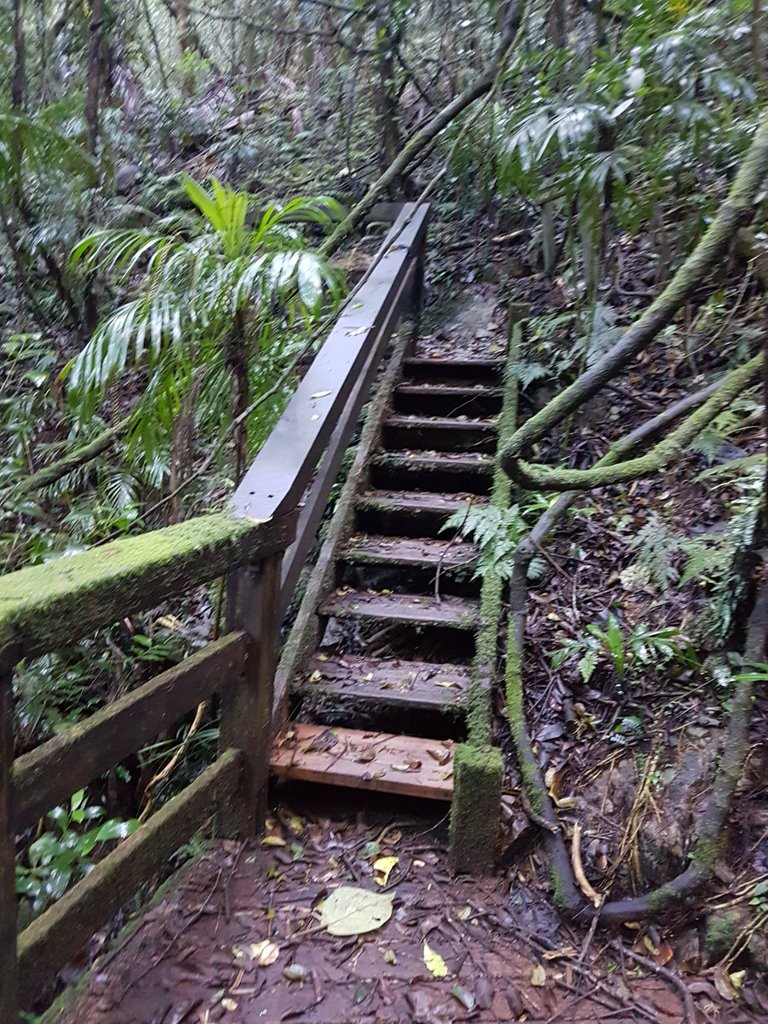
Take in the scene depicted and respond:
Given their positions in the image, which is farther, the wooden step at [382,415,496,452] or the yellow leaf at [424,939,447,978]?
the wooden step at [382,415,496,452]

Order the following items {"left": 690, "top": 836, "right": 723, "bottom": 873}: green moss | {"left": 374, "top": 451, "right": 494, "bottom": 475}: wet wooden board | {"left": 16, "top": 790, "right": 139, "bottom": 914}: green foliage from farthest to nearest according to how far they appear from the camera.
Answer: {"left": 374, "top": 451, "right": 494, "bottom": 475}: wet wooden board < {"left": 16, "top": 790, "right": 139, "bottom": 914}: green foliage < {"left": 690, "top": 836, "right": 723, "bottom": 873}: green moss

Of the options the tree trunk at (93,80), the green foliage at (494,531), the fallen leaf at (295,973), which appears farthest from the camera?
the tree trunk at (93,80)

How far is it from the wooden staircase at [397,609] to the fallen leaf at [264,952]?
593mm

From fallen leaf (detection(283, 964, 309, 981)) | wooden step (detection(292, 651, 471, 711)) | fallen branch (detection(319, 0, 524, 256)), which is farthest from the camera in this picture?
fallen branch (detection(319, 0, 524, 256))

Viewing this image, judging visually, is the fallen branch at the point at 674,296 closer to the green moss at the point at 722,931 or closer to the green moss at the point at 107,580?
the green moss at the point at 107,580

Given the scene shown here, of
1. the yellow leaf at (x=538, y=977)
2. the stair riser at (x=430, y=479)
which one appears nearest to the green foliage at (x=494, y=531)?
the stair riser at (x=430, y=479)

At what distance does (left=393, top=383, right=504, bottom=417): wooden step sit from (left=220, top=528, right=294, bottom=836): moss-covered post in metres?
2.67

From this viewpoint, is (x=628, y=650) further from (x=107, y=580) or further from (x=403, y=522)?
(x=107, y=580)

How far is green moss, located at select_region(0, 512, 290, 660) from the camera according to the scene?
4.55ft

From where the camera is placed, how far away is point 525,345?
197 inches

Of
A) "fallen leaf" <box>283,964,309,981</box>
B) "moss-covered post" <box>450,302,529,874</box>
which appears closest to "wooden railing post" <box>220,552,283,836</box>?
"fallen leaf" <box>283,964,309,981</box>

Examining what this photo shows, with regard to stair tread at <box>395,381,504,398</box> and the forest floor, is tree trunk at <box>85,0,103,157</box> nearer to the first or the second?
stair tread at <box>395,381,504,398</box>

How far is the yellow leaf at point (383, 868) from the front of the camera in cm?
240

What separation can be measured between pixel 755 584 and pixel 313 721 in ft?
6.27
